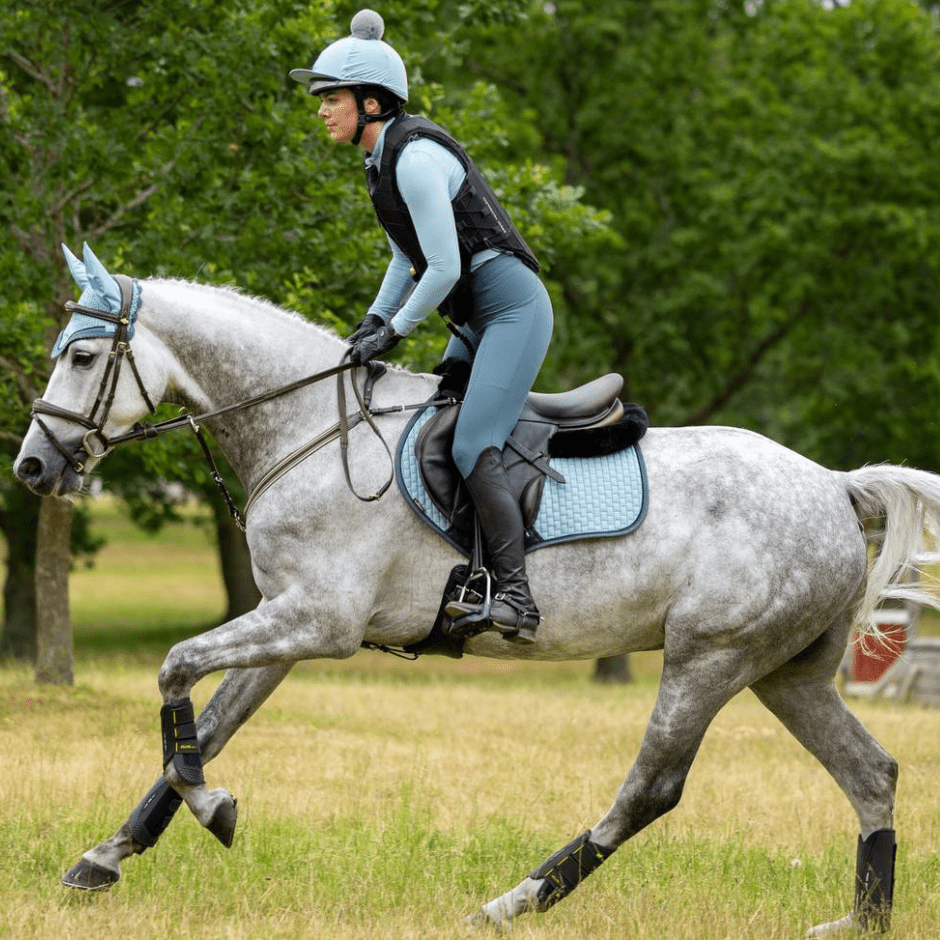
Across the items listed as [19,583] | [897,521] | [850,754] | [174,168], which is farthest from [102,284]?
[19,583]

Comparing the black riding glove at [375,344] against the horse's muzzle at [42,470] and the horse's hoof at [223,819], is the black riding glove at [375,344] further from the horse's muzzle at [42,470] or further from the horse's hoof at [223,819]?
the horse's hoof at [223,819]

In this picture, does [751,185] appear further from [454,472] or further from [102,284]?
[102,284]

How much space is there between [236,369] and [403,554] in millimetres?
1077

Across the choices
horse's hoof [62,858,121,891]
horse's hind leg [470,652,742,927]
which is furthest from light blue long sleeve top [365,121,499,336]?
horse's hoof [62,858,121,891]

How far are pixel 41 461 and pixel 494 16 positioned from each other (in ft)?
32.3

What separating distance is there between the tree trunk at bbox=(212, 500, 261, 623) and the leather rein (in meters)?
18.6

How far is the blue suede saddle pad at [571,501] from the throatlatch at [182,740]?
1.26 m

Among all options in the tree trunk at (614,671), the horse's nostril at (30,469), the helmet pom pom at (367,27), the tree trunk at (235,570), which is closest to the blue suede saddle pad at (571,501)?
the horse's nostril at (30,469)

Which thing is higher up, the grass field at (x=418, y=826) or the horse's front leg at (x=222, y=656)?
the horse's front leg at (x=222, y=656)

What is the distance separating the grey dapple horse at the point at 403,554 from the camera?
5461 mm

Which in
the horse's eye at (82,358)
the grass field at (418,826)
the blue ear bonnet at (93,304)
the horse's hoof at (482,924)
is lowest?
the grass field at (418,826)

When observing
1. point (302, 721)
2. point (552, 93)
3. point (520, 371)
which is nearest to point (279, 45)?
point (302, 721)

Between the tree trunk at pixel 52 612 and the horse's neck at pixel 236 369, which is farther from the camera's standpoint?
the tree trunk at pixel 52 612

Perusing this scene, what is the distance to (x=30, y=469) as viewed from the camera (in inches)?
213
